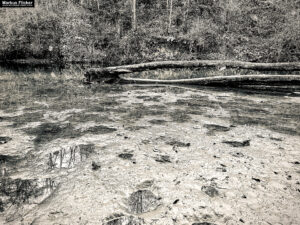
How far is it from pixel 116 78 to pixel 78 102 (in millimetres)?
2559

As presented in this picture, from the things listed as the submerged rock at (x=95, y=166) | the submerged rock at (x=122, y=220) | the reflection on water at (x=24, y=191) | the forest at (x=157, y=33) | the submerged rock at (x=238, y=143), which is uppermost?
the forest at (x=157, y=33)

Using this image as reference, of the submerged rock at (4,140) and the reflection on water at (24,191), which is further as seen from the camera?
the submerged rock at (4,140)

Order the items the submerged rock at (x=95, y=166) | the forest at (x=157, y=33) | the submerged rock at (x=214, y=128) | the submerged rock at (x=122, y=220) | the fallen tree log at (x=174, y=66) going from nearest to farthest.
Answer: the submerged rock at (x=122, y=220) < the submerged rock at (x=95, y=166) < the submerged rock at (x=214, y=128) < the fallen tree log at (x=174, y=66) < the forest at (x=157, y=33)

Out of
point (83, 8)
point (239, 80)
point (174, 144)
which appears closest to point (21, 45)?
point (83, 8)

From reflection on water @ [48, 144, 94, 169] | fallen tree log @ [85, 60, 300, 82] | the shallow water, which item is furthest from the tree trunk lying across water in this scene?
reflection on water @ [48, 144, 94, 169]

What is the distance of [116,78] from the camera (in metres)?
6.79

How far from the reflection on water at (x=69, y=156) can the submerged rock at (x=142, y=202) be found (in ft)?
2.30

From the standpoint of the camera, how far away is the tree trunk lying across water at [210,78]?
5453mm

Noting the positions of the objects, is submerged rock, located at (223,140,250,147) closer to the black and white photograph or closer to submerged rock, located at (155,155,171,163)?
the black and white photograph

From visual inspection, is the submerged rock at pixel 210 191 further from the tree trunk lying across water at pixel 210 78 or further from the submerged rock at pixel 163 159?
the tree trunk lying across water at pixel 210 78

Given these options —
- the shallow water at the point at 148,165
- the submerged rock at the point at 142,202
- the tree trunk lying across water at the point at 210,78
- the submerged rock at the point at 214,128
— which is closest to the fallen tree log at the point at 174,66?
the tree trunk lying across water at the point at 210,78

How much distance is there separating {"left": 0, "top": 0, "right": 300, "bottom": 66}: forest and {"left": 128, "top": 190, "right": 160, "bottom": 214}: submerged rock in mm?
12000

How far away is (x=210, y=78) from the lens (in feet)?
19.8

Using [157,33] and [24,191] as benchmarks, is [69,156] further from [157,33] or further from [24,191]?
[157,33]
